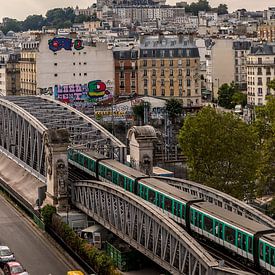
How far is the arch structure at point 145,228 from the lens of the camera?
35250mm

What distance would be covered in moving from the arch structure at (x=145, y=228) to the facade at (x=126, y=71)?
203ft

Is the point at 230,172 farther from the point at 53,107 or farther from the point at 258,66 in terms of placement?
the point at 258,66

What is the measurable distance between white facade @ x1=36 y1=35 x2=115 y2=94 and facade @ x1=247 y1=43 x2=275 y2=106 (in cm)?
2021

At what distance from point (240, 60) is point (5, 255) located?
81859 millimetres

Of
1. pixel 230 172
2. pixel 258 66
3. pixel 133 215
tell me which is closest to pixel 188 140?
pixel 230 172

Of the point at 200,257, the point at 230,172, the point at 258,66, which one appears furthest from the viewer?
the point at 258,66

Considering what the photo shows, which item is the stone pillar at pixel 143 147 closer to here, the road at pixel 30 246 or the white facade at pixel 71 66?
the road at pixel 30 246

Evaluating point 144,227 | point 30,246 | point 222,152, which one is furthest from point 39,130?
point 144,227

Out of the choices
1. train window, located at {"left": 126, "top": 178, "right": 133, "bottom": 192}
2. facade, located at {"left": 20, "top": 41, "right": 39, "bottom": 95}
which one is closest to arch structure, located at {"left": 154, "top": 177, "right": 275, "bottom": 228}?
train window, located at {"left": 126, "top": 178, "right": 133, "bottom": 192}

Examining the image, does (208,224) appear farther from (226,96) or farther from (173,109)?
(226,96)

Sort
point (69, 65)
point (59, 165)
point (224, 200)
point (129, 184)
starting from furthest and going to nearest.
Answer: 1. point (69, 65)
2. point (59, 165)
3. point (129, 184)
4. point (224, 200)

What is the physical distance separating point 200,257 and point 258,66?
70.3m

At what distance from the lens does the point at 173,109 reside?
104562 mm

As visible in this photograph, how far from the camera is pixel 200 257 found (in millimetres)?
34094
